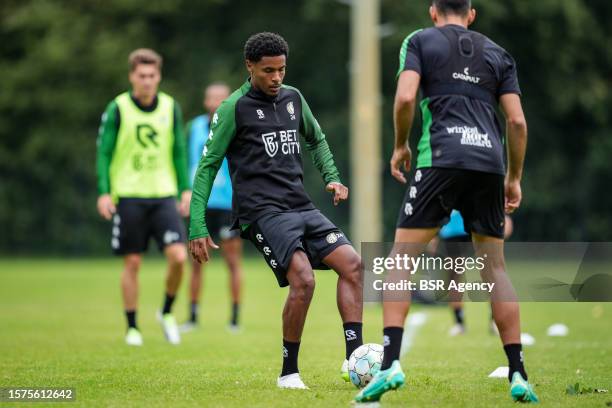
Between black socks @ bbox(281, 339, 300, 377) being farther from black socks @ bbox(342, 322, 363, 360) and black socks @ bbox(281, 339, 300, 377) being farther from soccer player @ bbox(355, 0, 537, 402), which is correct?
soccer player @ bbox(355, 0, 537, 402)

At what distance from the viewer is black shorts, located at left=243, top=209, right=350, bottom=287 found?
22.5 ft

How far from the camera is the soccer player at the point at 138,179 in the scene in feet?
34.2

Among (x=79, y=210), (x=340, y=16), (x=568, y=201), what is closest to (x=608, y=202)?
(x=568, y=201)

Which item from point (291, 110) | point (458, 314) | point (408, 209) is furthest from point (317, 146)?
point (458, 314)

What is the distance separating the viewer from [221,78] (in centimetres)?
3300

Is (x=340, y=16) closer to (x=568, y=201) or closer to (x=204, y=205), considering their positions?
(x=568, y=201)

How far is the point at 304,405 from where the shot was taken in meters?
6.16

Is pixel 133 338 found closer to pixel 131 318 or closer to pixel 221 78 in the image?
pixel 131 318

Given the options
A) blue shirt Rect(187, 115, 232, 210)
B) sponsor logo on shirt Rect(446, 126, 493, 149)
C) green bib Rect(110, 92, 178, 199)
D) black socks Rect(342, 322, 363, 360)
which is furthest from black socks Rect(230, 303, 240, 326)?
sponsor logo on shirt Rect(446, 126, 493, 149)

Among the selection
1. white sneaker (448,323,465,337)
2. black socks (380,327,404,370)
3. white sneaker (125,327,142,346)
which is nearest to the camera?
black socks (380,327,404,370)

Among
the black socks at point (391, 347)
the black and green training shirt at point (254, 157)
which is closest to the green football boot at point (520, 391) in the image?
the black socks at point (391, 347)

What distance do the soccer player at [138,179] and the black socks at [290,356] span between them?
3.62 meters

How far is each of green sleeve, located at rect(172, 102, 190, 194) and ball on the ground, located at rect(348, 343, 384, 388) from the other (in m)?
4.24

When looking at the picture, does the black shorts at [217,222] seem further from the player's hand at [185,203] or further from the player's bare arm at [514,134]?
the player's bare arm at [514,134]
